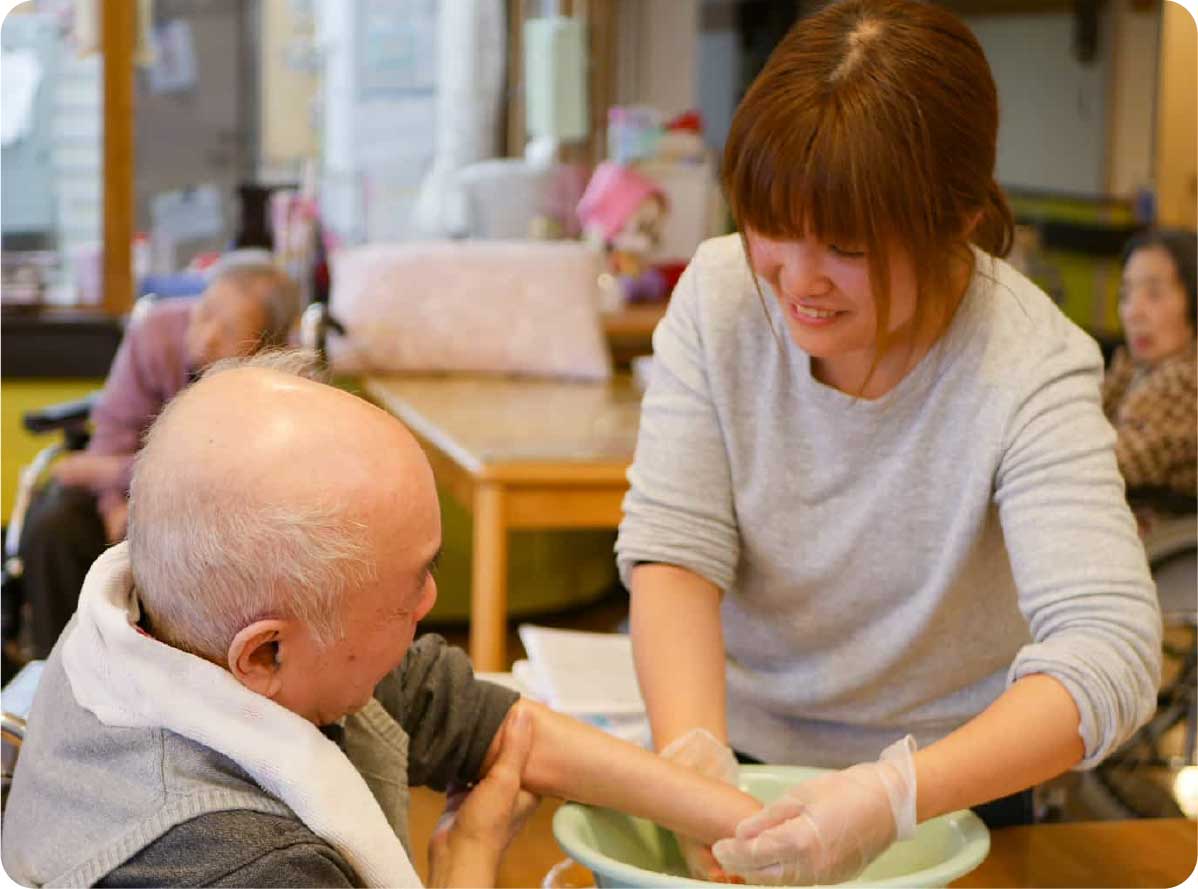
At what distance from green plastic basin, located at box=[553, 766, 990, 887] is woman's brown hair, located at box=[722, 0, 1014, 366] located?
13.4 inches

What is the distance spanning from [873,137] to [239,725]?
22.3 inches

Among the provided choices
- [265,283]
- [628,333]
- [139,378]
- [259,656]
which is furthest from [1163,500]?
[259,656]

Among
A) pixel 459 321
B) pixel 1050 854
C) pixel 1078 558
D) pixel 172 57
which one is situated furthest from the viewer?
pixel 172 57

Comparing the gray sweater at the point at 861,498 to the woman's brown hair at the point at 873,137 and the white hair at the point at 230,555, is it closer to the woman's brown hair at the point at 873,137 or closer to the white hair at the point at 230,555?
the woman's brown hair at the point at 873,137

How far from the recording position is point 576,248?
13.2ft

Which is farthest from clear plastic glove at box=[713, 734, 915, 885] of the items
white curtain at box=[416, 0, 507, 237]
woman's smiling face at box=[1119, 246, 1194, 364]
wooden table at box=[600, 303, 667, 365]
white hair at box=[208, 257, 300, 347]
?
white curtain at box=[416, 0, 507, 237]

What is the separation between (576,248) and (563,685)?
266 cm

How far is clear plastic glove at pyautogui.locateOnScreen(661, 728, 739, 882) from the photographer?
112 centimetres

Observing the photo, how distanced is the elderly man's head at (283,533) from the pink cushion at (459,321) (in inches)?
117

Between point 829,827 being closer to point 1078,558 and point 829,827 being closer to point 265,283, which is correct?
point 1078,558

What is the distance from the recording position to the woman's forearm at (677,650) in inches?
48.9

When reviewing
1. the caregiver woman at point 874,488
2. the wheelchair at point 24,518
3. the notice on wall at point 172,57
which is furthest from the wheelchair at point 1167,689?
the notice on wall at point 172,57

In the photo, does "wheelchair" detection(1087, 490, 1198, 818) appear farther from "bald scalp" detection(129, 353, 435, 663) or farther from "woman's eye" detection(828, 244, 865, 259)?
"bald scalp" detection(129, 353, 435, 663)

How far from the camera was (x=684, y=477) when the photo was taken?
1.31 meters
